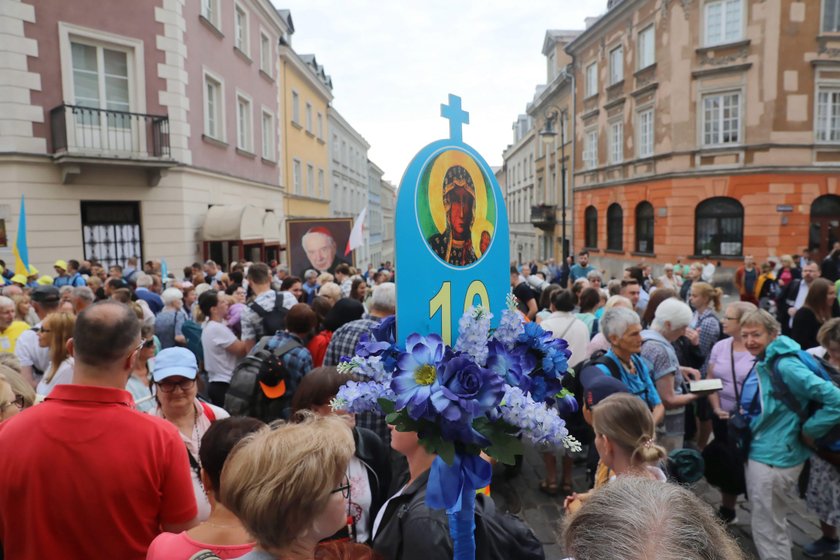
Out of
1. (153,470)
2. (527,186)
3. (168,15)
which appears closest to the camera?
(153,470)

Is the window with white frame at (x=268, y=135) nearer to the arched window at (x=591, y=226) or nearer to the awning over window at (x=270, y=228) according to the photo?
the awning over window at (x=270, y=228)

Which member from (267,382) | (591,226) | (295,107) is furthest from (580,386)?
(591,226)

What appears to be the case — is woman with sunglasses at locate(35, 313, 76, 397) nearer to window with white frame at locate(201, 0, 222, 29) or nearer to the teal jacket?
the teal jacket

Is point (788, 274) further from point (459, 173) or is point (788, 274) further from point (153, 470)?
point (153, 470)

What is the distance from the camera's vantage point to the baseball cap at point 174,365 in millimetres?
2920

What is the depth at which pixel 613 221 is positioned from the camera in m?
28.2

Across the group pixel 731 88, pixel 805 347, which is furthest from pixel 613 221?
pixel 805 347

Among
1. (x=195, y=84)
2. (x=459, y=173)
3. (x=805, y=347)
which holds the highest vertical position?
(x=195, y=84)

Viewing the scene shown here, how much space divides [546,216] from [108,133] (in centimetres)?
2863

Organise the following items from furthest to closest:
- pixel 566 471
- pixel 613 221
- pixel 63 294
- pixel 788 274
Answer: pixel 613 221 → pixel 788 274 → pixel 63 294 → pixel 566 471

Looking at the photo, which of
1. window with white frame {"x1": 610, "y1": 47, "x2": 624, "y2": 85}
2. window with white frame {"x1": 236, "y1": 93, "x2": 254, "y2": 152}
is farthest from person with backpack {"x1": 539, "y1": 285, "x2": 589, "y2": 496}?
window with white frame {"x1": 610, "y1": 47, "x2": 624, "y2": 85}

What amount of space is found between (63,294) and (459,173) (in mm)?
5711

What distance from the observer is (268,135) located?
21797 mm

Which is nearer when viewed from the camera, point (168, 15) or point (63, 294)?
point (63, 294)
